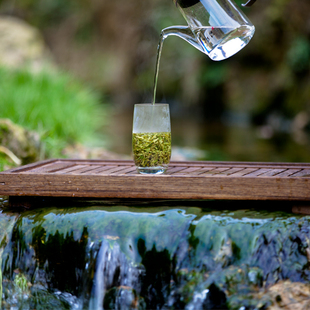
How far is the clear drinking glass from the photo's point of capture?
226 centimetres

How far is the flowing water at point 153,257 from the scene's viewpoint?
2.02 meters

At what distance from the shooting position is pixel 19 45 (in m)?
9.65

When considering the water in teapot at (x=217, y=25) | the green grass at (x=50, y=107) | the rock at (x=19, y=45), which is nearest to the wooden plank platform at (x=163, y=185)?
the water in teapot at (x=217, y=25)

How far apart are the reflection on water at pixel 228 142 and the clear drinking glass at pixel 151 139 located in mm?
3397

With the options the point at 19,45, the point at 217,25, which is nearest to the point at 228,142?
the point at 19,45

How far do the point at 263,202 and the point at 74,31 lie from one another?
58.3ft

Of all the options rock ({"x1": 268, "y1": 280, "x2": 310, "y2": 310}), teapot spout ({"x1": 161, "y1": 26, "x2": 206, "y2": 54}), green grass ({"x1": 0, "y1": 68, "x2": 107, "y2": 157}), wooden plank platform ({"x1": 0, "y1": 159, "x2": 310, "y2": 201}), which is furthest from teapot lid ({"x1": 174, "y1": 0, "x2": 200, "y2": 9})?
green grass ({"x1": 0, "y1": 68, "x2": 107, "y2": 157})

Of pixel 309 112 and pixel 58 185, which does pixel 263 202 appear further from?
pixel 309 112

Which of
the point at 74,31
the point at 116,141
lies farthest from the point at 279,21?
the point at 74,31

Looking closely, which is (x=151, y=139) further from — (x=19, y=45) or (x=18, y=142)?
(x=19, y=45)

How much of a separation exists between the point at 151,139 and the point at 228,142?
538cm

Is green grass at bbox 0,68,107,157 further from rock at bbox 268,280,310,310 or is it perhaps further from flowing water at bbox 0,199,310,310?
rock at bbox 268,280,310,310

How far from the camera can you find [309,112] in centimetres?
924

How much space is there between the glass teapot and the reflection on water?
352 centimetres
